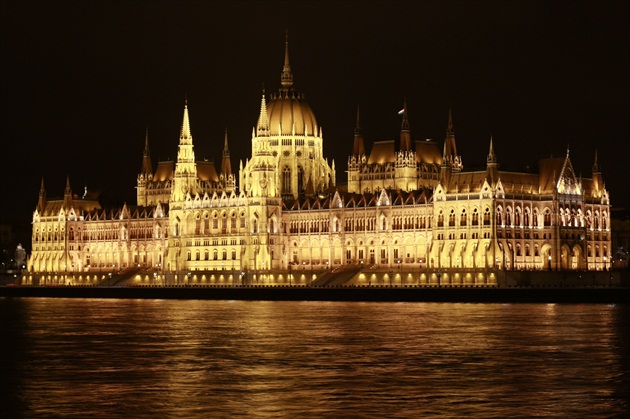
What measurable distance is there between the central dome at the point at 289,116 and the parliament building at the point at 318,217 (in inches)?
6.7

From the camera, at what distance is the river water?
46531 millimetres

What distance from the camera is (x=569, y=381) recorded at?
5294 cm

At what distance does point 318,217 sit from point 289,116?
706 inches

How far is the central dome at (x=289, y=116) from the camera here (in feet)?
570

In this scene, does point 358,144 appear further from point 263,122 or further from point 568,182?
point 568,182

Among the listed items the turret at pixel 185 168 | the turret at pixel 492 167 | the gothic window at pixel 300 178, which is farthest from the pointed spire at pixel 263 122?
the turret at pixel 492 167

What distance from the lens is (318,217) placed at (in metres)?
161

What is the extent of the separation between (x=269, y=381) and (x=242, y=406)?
263 inches

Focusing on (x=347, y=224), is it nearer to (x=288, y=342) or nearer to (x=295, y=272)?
(x=295, y=272)

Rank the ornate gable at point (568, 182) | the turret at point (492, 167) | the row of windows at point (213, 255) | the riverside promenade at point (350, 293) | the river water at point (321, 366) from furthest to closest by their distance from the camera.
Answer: the row of windows at point (213, 255) → the ornate gable at point (568, 182) → the turret at point (492, 167) → the riverside promenade at point (350, 293) → the river water at point (321, 366)

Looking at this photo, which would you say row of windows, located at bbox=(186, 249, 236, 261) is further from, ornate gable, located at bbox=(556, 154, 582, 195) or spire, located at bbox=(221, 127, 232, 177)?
ornate gable, located at bbox=(556, 154, 582, 195)

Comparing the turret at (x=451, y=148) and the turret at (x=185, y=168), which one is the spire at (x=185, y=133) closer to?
the turret at (x=185, y=168)

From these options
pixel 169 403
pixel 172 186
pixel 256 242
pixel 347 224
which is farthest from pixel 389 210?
pixel 169 403

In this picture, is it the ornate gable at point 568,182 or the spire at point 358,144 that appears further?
the spire at point 358,144
